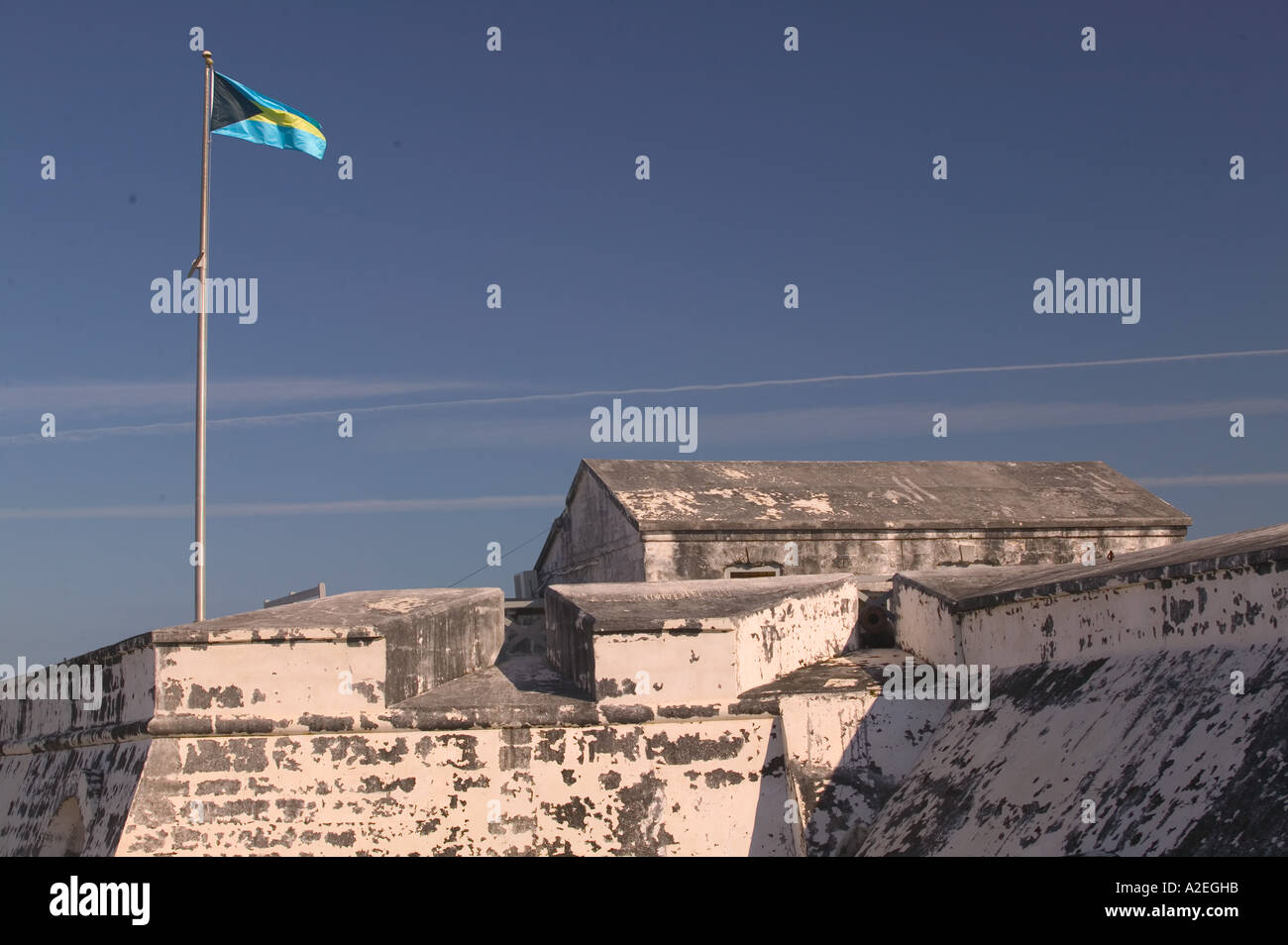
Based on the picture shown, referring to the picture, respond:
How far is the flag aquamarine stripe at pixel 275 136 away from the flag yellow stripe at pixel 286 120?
3 centimetres

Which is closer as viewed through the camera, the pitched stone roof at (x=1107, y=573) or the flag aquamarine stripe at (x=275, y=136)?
the pitched stone roof at (x=1107, y=573)

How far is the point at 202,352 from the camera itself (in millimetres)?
12914

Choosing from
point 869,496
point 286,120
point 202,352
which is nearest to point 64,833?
point 202,352

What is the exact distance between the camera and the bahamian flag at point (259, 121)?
1383cm

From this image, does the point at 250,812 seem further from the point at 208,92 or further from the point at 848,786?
the point at 208,92

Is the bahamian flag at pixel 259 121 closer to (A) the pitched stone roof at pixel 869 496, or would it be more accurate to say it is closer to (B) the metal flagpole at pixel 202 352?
(B) the metal flagpole at pixel 202 352

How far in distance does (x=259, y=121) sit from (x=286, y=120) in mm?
326

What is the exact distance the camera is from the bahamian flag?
544 inches

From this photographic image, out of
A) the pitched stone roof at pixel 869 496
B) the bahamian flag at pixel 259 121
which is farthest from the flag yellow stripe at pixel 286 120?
the pitched stone roof at pixel 869 496

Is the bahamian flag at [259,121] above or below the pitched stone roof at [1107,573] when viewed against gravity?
above

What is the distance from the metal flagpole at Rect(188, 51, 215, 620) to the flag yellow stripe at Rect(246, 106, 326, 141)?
620mm

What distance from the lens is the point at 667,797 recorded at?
8.40 metres

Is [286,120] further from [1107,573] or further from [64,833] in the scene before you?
[1107,573]
